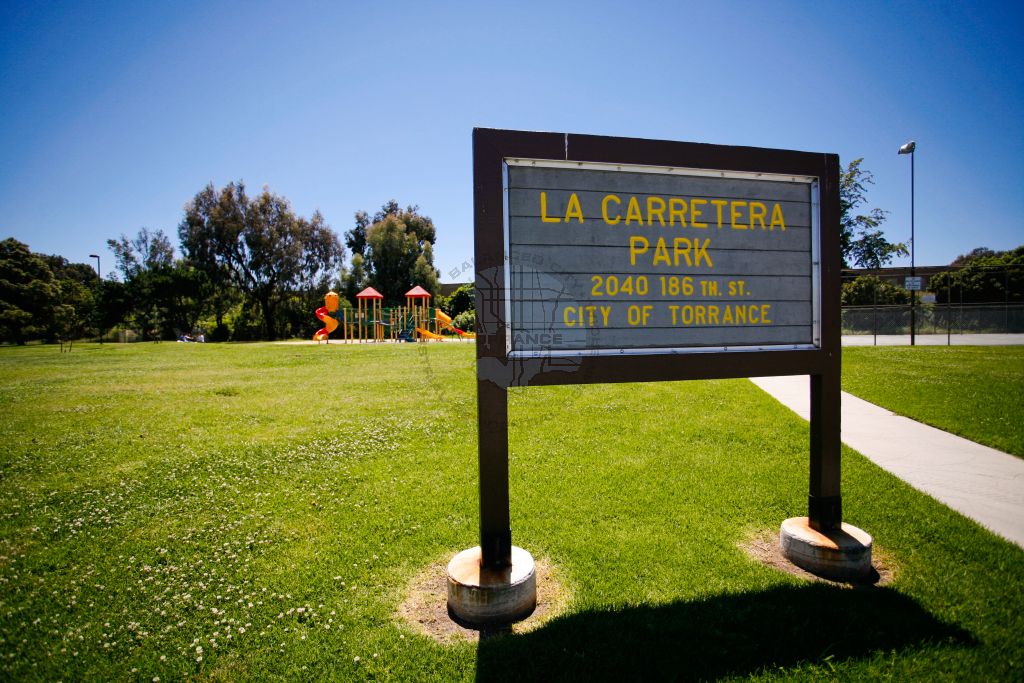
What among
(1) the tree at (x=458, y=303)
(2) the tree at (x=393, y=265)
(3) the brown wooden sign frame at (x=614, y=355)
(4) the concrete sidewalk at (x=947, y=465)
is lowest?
(4) the concrete sidewalk at (x=947, y=465)

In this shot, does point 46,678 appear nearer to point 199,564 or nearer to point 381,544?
point 199,564

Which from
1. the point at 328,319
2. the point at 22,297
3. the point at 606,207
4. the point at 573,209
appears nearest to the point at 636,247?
the point at 606,207

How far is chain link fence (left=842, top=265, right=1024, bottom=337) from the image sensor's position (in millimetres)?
29828

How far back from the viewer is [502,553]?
11.2 ft

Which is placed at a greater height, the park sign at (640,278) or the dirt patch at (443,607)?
the park sign at (640,278)

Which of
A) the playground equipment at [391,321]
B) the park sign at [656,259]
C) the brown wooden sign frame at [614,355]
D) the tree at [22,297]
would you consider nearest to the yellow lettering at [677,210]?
the park sign at [656,259]

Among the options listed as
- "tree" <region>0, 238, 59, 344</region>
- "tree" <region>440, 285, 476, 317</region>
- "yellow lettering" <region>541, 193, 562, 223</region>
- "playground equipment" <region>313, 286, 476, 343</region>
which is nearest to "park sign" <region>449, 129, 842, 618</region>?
"yellow lettering" <region>541, 193, 562, 223</region>

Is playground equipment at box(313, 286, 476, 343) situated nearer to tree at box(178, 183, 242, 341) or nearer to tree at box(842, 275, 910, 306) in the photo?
tree at box(178, 183, 242, 341)

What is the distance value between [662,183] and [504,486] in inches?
103

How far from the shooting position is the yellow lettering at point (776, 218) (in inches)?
156

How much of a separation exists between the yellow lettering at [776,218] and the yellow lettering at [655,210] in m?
0.99

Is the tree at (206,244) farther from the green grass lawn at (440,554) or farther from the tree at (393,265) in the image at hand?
the green grass lawn at (440,554)

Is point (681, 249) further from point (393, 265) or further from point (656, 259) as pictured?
point (393, 265)

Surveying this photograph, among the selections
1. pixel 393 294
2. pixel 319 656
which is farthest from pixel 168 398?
pixel 393 294
